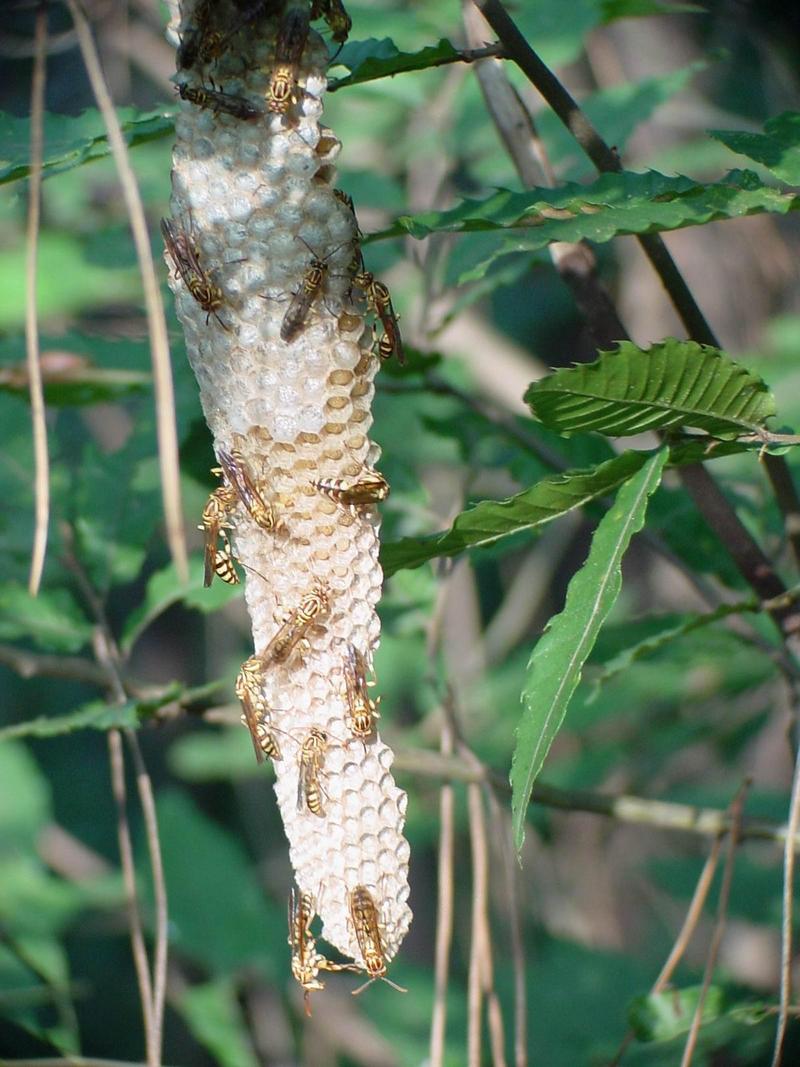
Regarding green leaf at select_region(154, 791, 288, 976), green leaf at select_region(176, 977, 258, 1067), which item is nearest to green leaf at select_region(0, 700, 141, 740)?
green leaf at select_region(176, 977, 258, 1067)

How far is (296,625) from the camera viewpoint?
2.07ft

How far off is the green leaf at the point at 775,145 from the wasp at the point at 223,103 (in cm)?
26

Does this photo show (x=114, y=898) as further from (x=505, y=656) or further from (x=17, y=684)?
(x=17, y=684)

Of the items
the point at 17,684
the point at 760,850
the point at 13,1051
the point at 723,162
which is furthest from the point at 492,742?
the point at 17,684

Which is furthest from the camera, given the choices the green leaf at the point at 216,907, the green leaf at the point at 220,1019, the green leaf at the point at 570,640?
the green leaf at the point at 216,907

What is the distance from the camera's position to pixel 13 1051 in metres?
1.97

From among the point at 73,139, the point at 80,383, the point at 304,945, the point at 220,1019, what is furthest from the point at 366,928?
the point at 220,1019

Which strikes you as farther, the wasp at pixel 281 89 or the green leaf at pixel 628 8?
the green leaf at pixel 628 8

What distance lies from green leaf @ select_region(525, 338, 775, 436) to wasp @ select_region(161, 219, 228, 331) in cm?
18

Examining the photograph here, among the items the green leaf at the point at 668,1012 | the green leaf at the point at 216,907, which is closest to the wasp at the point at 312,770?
the green leaf at the point at 668,1012

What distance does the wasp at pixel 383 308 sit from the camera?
646 mm

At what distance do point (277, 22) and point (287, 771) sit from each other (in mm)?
407

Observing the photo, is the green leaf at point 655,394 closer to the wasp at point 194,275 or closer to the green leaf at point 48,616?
the wasp at point 194,275

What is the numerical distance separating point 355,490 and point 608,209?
0.22 m
